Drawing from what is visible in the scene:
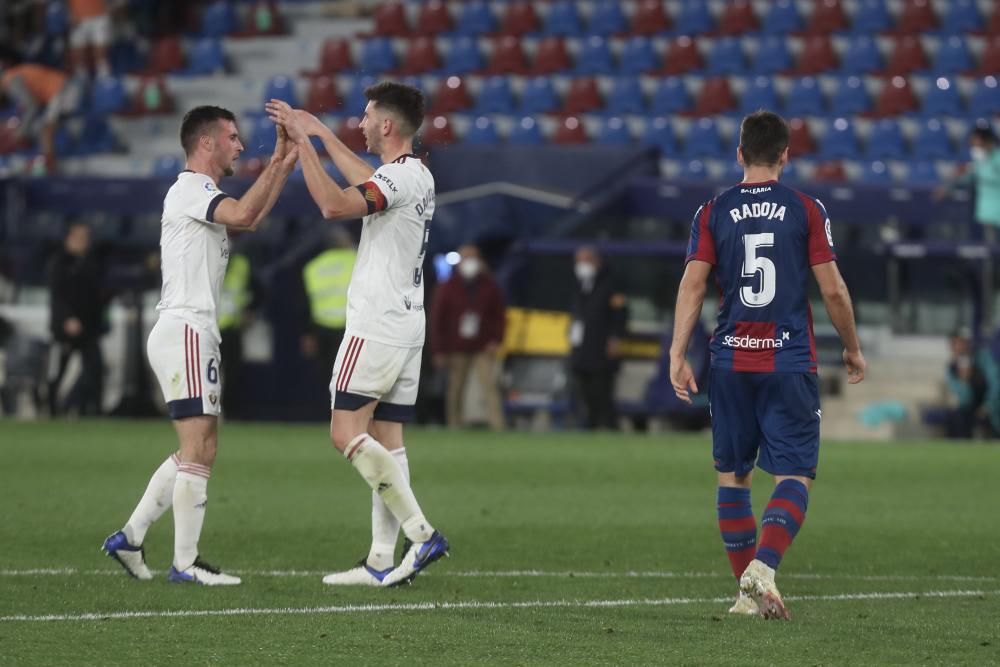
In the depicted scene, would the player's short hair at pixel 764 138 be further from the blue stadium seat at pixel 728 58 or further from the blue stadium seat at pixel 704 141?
the blue stadium seat at pixel 728 58

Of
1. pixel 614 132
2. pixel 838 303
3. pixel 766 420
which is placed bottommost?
pixel 766 420

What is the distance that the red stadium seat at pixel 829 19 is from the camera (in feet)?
84.0

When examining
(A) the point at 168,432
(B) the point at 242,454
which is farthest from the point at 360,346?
(A) the point at 168,432

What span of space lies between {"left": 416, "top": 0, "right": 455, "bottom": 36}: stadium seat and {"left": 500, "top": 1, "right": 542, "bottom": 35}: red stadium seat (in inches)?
37.4

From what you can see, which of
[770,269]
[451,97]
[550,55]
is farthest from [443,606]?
[550,55]

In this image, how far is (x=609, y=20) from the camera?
88.5ft

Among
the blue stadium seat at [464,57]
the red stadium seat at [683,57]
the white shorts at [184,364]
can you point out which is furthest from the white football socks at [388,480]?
the blue stadium seat at [464,57]

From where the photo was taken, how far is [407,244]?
7.88 metres

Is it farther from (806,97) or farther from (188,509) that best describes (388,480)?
(806,97)

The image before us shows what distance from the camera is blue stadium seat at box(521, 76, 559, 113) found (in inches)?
1014

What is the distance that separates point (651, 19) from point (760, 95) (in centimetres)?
272

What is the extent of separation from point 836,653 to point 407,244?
2.62m

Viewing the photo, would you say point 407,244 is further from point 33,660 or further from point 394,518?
point 33,660

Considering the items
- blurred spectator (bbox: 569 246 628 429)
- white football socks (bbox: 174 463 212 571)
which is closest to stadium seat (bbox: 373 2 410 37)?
blurred spectator (bbox: 569 246 628 429)
